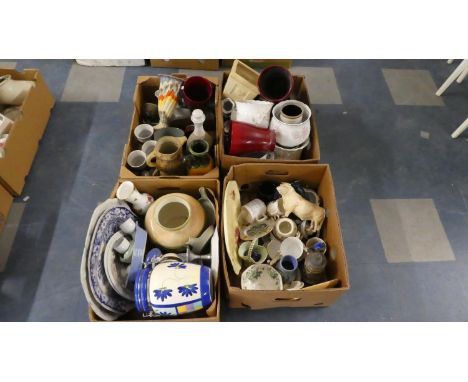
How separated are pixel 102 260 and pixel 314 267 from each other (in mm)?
667

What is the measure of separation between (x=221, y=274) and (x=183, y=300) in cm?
21

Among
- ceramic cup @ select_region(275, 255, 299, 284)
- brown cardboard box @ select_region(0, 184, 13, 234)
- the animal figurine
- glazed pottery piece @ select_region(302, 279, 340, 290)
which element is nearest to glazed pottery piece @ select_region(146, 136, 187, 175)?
the animal figurine

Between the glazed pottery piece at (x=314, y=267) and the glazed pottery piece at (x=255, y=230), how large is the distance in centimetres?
16

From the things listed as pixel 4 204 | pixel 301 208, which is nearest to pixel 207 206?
pixel 301 208

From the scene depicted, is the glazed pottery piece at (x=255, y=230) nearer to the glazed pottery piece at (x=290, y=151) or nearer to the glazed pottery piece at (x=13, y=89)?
the glazed pottery piece at (x=290, y=151)

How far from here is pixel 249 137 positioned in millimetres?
1179

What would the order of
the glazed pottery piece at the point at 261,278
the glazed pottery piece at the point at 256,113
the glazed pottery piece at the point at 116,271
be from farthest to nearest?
the glazed pottery piece at the point at 256,113 → the glazed pottery piece at the point at 261,278 → the glazed pottery piece at the point at 116,271

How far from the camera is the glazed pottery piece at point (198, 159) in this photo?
1169 millimetres

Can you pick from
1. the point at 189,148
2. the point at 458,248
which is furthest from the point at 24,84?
the point at 458,248

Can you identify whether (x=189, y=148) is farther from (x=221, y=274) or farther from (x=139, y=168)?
(x=221, y=274)

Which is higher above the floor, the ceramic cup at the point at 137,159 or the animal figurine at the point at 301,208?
the ceramic cup at the point at 137,159

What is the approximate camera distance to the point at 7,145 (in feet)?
4.54

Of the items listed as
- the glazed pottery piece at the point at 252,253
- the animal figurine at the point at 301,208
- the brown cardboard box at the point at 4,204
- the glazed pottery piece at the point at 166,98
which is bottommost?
the glazed pottery piece at the point at 252,253

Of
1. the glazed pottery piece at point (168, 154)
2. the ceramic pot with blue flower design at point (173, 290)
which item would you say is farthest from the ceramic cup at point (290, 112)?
the ceramic pot with blue flower design at point (173, 290)
